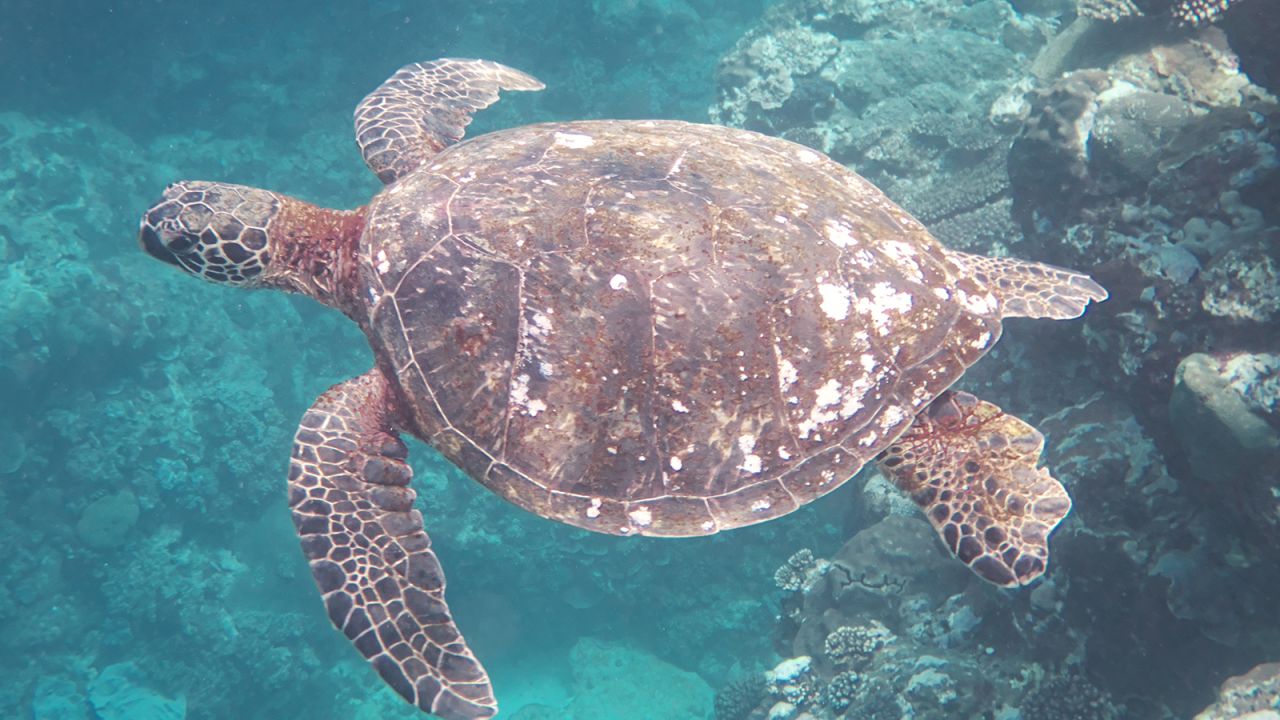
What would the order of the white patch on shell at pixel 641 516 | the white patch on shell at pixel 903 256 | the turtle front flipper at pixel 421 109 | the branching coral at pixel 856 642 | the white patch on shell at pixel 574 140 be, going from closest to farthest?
the white patch on shell at pixel 641 516 < the white patch on shell at pixel 903 256 < the white patch on shell at pixel 574 140 < the turtle front flipper at pixel 421 109 < the branching coral at pixel 856 642

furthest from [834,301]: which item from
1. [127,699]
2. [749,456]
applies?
[127,699]

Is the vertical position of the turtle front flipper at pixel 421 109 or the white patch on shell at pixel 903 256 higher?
the turtle front flipper at pixel 421 109

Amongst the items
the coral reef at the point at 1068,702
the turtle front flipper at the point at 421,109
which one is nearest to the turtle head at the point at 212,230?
the turtle front flipper at the point at 421,109

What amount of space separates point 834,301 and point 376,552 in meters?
2.66

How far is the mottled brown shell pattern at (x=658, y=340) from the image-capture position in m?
3.04

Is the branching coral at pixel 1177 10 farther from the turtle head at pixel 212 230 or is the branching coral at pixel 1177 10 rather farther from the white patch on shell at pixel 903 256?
the turtle head at pixel 212 230

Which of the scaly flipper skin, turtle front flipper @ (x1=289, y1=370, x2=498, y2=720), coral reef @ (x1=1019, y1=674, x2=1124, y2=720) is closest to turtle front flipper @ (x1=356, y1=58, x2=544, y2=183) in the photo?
turtle front flipper @ (x1=289, y1=370, x2=498, y2=720)

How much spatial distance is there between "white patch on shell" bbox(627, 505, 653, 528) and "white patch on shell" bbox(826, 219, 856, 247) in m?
1.66

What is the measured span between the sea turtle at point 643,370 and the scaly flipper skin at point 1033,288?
1.12 ft

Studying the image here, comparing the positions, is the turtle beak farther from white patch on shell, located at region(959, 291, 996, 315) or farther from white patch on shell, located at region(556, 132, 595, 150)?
white patch on shell, located at region(959, 291, 996, 315)

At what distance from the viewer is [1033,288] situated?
3.90 m

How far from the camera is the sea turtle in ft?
9.98

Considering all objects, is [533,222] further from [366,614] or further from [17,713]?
[17,713]

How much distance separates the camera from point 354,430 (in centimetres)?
365
